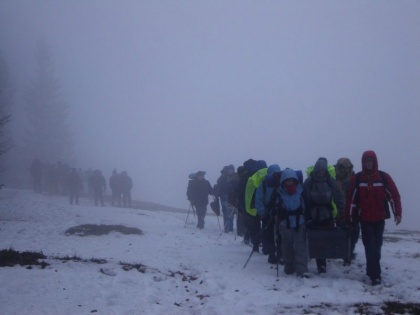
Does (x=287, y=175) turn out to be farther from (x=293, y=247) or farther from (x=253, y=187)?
(x=253, y=187)

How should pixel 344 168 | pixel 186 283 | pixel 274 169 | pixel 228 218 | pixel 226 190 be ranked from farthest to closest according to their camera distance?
pixel 226 190 < pixel 228 218 < pixel 344 168 < pixel 274 169 < pixel 186 283

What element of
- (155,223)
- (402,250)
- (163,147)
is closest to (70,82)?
(163,147)

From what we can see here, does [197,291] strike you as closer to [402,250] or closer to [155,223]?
[402,250]

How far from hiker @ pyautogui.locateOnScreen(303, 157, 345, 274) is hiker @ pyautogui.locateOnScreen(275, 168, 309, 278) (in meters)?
0.26

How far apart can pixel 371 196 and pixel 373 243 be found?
107cm

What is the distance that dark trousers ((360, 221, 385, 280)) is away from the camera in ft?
30.7

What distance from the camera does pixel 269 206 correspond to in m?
10.9

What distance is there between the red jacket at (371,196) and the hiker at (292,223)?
116 cm

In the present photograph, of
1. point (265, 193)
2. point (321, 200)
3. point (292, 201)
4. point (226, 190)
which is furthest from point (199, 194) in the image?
point (321, 200)

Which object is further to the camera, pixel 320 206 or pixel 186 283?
pixel 320 206

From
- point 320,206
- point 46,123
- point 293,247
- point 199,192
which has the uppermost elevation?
point 46,123

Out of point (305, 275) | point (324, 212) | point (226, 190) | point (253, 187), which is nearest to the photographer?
point (305, 275)

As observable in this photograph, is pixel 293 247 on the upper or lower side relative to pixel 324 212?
lower

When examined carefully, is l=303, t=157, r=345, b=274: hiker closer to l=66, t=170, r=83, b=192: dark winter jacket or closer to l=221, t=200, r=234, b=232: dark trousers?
l=221, t=200, r=234, b=232: dark trousers
